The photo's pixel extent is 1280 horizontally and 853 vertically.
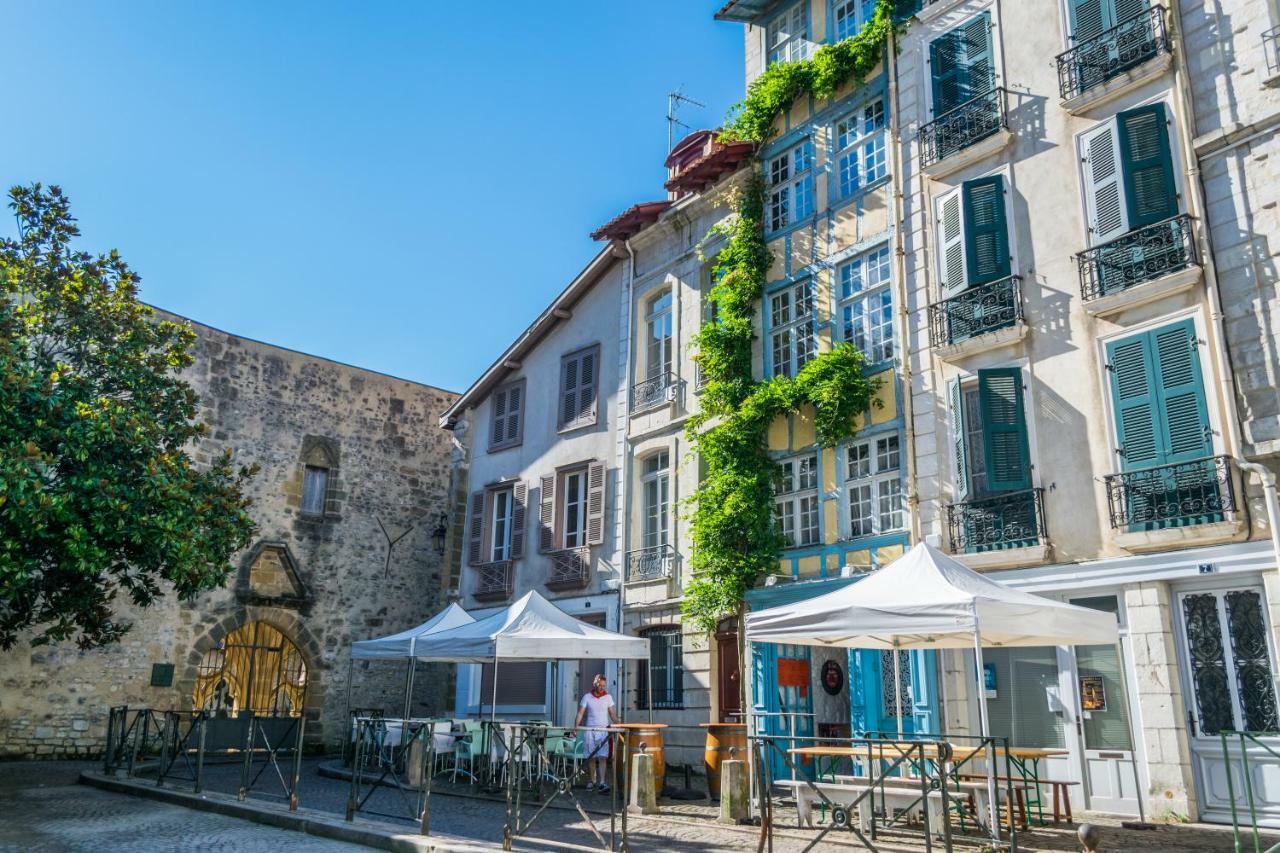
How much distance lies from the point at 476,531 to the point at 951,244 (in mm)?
11569

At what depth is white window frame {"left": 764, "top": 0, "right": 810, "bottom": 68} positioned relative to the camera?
1562 cm

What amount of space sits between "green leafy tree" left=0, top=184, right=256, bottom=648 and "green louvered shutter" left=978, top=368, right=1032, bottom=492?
9.31m

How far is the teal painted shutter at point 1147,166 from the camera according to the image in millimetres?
10422

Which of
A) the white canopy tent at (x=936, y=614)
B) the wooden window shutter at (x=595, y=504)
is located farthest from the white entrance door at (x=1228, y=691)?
the wooden window shutter at (x=595, y=504)

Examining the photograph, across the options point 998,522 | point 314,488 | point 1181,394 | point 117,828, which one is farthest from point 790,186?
point 314,488

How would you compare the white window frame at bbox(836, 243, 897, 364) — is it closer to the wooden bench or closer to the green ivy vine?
the green ivy vine

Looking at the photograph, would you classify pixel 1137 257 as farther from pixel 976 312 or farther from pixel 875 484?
pixel 875 484

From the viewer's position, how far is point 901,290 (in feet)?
42.1

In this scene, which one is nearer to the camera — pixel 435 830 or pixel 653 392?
pixel 435 830

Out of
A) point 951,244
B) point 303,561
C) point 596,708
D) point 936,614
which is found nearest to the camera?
point 936,614

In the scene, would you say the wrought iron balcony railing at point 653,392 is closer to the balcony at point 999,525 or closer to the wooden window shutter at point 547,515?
the wooden window shutter at point 547,515

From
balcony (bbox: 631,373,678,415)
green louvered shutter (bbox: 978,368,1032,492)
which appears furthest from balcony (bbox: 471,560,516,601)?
green louvered shutter (bbox: 978,368,1032,492)

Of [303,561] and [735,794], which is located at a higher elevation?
[303,561]

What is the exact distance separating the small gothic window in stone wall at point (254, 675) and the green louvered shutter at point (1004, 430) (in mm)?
14310
